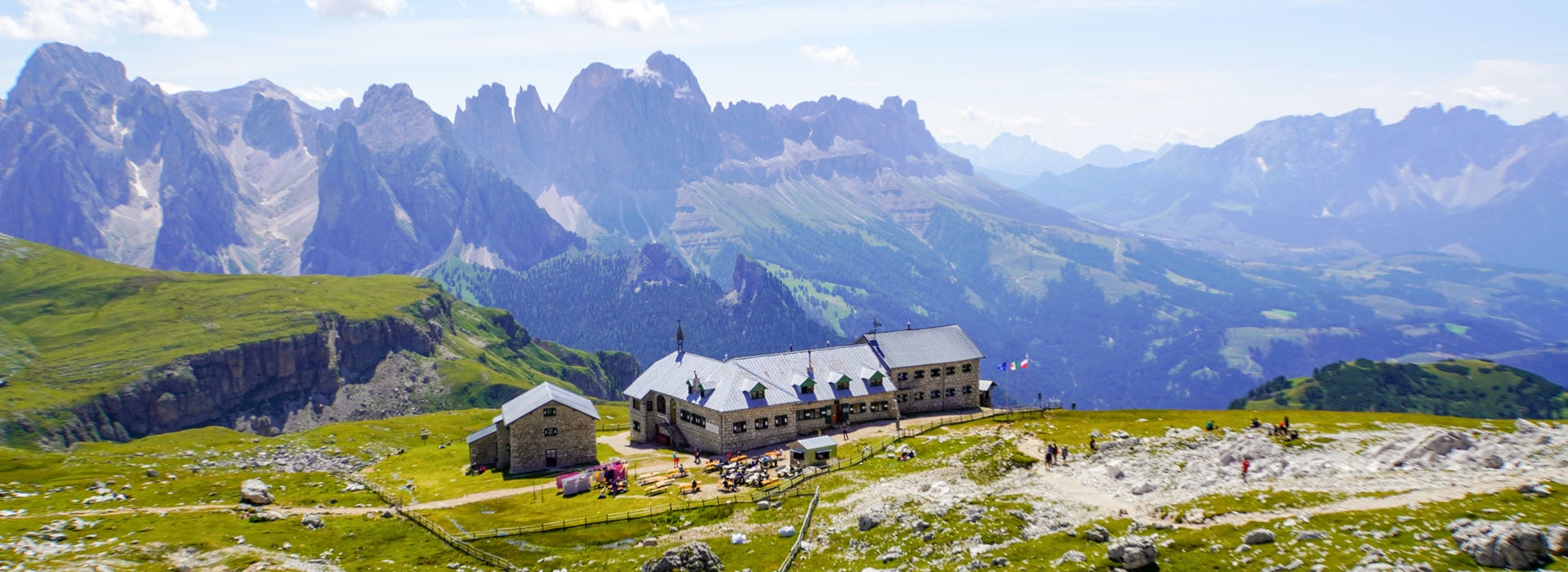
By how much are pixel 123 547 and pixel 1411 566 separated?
8562 centimetres

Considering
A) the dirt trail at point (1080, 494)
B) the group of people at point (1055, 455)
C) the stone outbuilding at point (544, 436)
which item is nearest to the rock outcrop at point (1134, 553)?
the dirt trail at point (1080, 494)

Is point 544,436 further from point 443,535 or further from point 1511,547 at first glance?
point 1511,547

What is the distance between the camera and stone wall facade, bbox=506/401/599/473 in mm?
107500

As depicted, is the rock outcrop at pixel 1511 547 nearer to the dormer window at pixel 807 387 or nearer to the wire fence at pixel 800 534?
the wire fence at pixel 800 534

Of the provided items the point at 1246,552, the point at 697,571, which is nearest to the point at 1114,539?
the point at 1246,552

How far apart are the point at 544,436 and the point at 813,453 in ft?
108

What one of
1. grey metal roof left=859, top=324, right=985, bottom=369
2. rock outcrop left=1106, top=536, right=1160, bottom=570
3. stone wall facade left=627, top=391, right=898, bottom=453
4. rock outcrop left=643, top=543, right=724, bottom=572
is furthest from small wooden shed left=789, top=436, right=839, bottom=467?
rock outcrop left=1106, top=536, right=1160, bottom=570

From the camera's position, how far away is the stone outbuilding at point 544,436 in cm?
10762

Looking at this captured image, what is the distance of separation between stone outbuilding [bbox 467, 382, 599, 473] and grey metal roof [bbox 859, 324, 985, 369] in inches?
1594

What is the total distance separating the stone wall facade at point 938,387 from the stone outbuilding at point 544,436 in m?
41.1

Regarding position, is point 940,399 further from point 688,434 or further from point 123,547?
point 123,547

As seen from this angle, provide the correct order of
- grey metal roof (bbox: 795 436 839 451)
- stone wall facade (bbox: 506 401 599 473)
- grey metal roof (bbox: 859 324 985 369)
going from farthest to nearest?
1. grey metal roof (bbox: 859 324 985 369)
2. stone wall facade (bbox: 506 401 599 473)
3. grey metal roof (bbox: 795 436 839 451)

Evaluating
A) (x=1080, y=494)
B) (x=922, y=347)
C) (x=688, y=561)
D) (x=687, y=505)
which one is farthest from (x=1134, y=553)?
(x=922, y=347)

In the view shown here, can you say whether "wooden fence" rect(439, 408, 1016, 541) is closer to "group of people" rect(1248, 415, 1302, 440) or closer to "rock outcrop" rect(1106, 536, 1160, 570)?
"rock outcrop" rect(1106, 536, 1160, 570)
